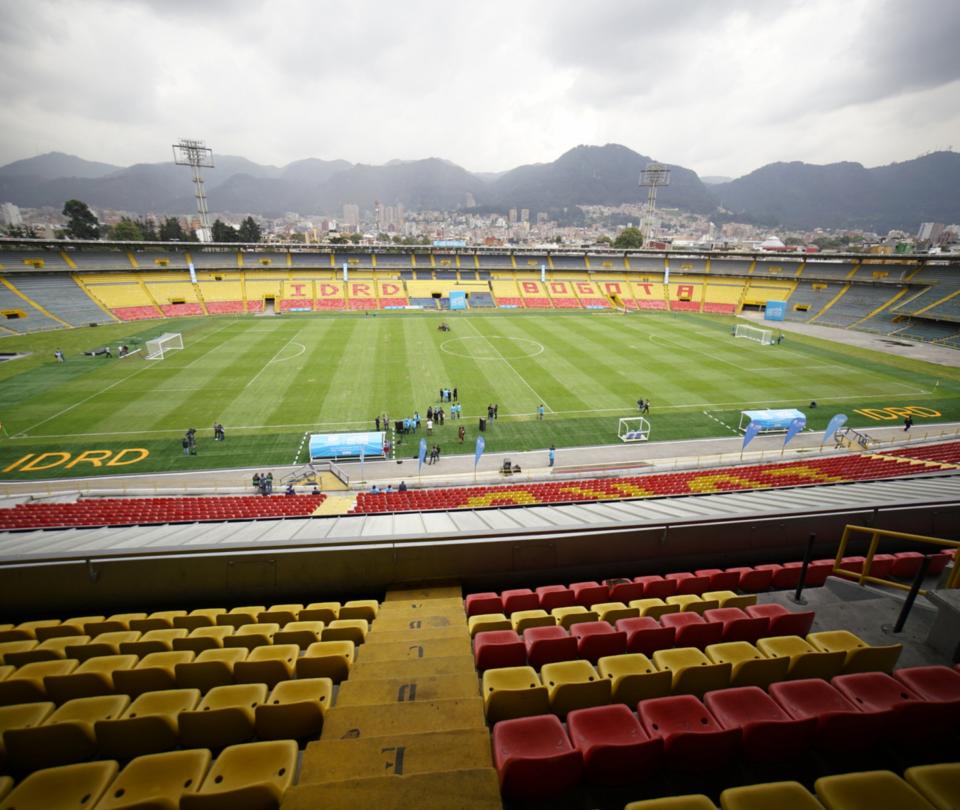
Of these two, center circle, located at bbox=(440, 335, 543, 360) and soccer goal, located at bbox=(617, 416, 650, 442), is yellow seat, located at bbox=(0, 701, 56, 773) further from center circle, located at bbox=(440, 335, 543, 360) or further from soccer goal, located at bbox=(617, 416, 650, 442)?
center circle, located at bbox=(440, 335, 543, 360)

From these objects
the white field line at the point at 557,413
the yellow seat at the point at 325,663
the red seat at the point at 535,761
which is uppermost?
the red seat at the point at 535,761

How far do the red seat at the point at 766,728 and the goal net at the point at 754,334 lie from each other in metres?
49.3

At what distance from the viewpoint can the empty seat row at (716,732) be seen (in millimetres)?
3277

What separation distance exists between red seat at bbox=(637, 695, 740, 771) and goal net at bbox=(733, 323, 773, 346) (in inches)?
1956

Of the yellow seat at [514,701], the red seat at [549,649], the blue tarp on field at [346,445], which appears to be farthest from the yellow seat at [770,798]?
the blue tarp on field at [346,445]

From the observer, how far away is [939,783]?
2762mm

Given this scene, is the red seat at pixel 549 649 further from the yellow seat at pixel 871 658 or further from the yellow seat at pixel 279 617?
the yellow seat at pixel 279 617

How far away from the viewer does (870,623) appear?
5762 millimetres

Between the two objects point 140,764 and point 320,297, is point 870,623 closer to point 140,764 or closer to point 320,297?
point 140,764

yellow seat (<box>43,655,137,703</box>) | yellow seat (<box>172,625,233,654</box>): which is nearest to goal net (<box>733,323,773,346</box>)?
yellow seat (<box>172,625,233,654</box>)

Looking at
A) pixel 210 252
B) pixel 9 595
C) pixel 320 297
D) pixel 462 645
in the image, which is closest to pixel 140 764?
pixel 462 645

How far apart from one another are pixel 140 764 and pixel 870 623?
786cm

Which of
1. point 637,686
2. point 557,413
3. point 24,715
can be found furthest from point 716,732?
point 557,413

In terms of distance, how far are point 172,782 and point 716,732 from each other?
3.89 m
